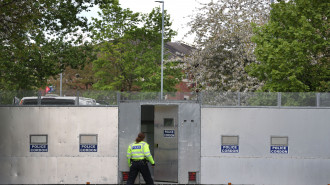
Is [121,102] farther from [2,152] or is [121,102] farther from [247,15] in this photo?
[247,15]

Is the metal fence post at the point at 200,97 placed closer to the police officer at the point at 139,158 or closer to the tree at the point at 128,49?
the police officer at the point at 139,158

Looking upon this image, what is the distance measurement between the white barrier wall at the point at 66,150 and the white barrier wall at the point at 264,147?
256 cm

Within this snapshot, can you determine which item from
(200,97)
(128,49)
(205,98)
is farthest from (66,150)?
(128,49)

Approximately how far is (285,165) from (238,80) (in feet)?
57.0

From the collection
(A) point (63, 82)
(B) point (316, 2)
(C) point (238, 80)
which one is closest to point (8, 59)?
(C) point (238, 80)

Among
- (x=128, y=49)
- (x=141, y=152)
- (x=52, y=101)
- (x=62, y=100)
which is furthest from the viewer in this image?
(x=128, y=49)

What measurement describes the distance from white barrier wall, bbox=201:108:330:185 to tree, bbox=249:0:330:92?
820 centimetres

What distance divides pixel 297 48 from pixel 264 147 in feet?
30.0

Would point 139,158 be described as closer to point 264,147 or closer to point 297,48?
point 264,147

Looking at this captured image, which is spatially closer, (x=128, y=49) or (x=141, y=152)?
(x=141, y=152)

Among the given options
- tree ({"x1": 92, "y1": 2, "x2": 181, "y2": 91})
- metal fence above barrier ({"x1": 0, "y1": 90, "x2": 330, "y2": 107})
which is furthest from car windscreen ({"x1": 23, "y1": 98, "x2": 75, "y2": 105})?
tree ({"x1": 92, "y1": 2, "x2": 181, "y2": 91})

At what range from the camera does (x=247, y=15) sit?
3216cm

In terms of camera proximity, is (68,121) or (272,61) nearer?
(68,121)

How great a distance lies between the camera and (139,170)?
41.7 feet
